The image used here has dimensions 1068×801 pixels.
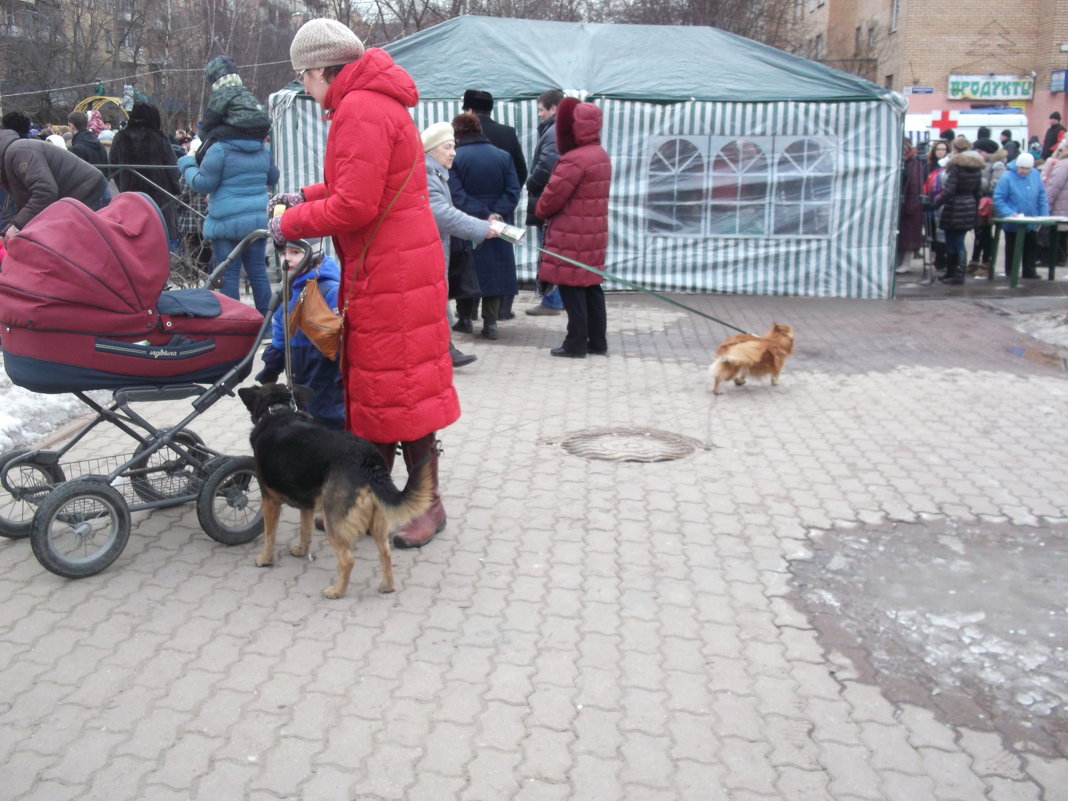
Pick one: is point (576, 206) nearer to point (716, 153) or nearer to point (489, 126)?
point (489, 126)

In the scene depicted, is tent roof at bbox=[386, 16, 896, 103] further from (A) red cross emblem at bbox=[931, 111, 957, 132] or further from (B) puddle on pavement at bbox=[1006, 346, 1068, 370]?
(A) red cross emblem at bbox=[931, 111, 957, 132]

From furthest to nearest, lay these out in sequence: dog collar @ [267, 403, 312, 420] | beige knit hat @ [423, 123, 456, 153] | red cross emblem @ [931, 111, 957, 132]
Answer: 1. red cross emblem @ [931, 111, 957, 132]
2. beige knit hat @ [423, 123, 456, 153]
3. dog collar @ [267, 403, 312, 420]

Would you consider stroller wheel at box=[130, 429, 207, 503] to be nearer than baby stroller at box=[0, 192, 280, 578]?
No

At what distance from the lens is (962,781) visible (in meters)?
2.99

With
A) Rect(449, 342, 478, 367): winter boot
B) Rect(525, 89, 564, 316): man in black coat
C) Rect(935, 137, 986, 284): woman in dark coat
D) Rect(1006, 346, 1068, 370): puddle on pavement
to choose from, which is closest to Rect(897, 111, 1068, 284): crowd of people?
Rect(935, 137, 986, 284): woman in dark coat

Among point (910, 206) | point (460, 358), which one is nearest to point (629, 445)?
point (460, 358)

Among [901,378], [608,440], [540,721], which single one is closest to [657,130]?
[901,378]

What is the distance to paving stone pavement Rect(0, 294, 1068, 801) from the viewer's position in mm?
2990

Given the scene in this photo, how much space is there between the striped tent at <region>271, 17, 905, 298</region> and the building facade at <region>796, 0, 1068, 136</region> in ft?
75.2

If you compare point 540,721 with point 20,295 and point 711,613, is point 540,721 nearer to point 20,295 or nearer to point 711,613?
point 711,613

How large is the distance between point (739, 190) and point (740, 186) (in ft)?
0.15

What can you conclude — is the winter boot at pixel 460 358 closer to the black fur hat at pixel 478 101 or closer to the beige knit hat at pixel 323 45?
the black fur hat at pixel 478 101

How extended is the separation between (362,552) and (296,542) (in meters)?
0.30

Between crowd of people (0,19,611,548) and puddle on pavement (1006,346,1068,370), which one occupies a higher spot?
crowd of people (0,19,611,548)
